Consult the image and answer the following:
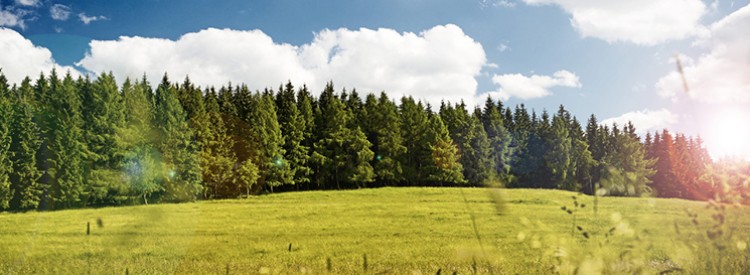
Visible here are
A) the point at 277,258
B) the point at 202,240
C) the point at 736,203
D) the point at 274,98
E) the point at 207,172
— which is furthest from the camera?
the point at 274,98

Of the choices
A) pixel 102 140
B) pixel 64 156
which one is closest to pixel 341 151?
pixel 102 140

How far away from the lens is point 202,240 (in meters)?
20.9

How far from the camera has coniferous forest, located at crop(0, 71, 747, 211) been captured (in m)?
51.4

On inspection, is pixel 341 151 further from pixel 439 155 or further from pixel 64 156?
pixel 64 156

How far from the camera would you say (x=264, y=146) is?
65.3 m

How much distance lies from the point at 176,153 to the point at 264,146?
1260cm

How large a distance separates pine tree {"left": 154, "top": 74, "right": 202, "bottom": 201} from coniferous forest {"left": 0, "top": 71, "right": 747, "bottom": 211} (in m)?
0.14

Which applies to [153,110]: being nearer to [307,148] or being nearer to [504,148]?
[307,148]

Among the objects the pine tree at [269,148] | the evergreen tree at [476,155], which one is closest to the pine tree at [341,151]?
the pine tree at [269,148]

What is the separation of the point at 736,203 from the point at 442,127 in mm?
70919

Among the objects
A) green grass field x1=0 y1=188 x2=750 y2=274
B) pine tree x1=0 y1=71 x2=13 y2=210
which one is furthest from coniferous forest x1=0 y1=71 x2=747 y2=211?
green grass field x1=0 y1=188 x2=750 y2=274

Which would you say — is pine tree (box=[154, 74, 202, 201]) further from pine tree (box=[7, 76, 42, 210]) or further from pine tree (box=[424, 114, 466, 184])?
pine tree (box=[424, 114, 466, 184])

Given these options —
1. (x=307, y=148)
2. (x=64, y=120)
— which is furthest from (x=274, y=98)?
(x=64, y=120)

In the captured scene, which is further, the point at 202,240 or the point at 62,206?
the point at 62,206
